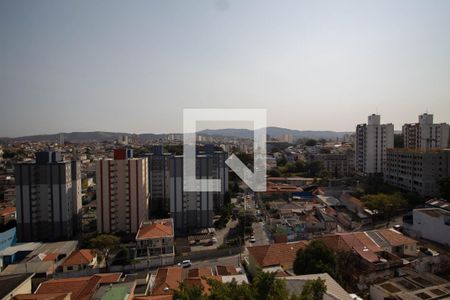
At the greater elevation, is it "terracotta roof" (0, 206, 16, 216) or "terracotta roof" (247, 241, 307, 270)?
"terracotta roof" (247, 241, 307, 270)

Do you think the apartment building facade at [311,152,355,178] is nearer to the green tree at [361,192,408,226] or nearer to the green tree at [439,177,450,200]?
the green tree at [439,177,450,200]

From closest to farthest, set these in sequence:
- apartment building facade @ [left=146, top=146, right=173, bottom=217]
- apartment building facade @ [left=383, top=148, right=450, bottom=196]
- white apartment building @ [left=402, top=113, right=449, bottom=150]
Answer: apartment building facade @ [left=383, top=148, right=450, bottom=196] < apartment building facade @ [left=146, top=146, right=173, bottom=217] < white apartment building @ [left=402, top=113, right=449, bottom=150]

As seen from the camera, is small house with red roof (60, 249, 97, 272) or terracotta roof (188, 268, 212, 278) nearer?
terracotta roof (188, 268, 212, 278)

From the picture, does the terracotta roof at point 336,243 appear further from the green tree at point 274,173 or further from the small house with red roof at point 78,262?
the green tree at point 274,173

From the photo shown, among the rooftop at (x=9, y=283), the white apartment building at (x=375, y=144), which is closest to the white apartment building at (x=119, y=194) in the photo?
the rooftop at (x=9, y=283)

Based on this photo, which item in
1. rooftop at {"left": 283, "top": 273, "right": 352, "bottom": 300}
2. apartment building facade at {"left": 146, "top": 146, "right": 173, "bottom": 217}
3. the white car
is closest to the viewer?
rooftop at {"left": 283, "top": 273, "right": 352, "bottom": 300}

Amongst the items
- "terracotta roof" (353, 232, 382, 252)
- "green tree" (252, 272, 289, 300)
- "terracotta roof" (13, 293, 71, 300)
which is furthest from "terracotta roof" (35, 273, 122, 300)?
"terracotta roof" (353, 232, 382, 252)
